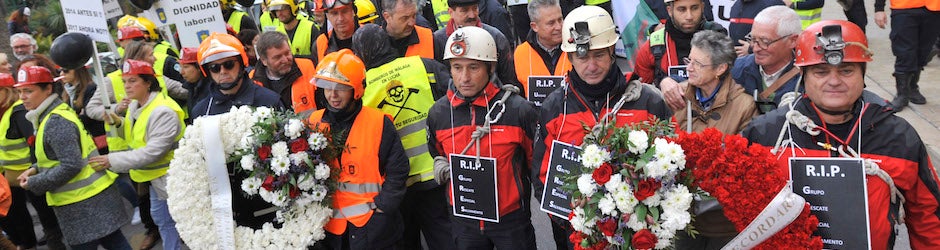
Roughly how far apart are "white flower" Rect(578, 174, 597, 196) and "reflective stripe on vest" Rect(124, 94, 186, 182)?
4.10 meters

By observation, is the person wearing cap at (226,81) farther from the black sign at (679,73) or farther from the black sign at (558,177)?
the black sign at (679,73)

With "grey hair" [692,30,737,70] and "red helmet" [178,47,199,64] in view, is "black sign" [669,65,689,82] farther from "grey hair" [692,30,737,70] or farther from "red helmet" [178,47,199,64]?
"red helmet" [178,47,199,64]

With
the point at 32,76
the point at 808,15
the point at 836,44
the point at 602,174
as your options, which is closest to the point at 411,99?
the point at 602,174

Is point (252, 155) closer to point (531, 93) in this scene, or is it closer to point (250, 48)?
point (531, 93)

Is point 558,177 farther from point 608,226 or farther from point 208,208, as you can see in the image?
point 208,208

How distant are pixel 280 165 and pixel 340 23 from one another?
2409mm

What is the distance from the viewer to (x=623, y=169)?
3.27m

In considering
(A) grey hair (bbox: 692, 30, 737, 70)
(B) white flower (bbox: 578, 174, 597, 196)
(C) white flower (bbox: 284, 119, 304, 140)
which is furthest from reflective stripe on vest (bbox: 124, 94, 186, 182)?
(A) grey hair (bbox: 692, 30, 737, 70)

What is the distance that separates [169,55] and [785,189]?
696 cm

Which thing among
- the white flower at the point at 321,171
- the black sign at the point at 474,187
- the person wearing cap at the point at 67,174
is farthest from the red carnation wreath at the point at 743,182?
the person wearing cap at the point at 67,174

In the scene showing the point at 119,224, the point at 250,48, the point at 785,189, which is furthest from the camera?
the point at 250,48

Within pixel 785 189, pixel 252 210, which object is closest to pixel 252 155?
pixel 252 210

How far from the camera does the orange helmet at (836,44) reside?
3.31 metres

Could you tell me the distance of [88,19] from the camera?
746 centimetres
